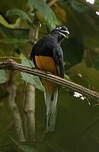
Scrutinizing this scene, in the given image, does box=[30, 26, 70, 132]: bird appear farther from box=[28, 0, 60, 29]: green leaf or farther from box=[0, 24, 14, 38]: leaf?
box=[0, 24, 14, 38]: leaf

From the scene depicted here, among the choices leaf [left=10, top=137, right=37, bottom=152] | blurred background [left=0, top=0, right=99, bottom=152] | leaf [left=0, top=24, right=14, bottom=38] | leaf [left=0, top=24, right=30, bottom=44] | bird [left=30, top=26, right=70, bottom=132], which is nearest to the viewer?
leaf [left=10, top=137, right=37, bottom=152]

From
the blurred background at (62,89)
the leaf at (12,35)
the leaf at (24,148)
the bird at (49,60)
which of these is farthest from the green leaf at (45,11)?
the leaf at (24,148)

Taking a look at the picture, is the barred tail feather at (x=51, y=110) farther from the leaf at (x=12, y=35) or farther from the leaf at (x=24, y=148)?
the leaf at (x=12, y=35)

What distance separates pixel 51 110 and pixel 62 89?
547 mm

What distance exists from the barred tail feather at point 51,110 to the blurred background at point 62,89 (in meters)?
0.14

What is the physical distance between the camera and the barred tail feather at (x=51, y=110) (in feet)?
10.3

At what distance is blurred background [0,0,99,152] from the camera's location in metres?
3.25

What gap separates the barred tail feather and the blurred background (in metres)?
0.14

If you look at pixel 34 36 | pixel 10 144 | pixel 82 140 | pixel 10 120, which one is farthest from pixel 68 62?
pixel 10 144

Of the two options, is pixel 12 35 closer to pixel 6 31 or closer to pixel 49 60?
pixel 6 31

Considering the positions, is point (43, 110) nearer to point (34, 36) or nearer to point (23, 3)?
point (34, 36)

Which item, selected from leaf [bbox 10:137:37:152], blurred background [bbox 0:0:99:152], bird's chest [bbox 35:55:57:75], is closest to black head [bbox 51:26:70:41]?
blurred background [bbox 0:0:99:152]

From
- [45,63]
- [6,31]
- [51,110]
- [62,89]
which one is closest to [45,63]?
[45,63]

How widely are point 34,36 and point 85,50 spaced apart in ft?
3.67
